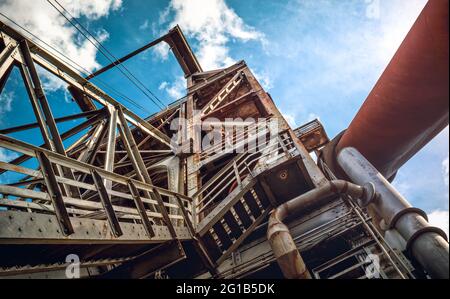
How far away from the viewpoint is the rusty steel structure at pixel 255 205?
2.98 metres

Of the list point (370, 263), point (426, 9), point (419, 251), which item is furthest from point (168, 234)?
point (426, 9)

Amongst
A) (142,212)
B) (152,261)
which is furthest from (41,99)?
(152,261)

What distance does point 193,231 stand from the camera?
16.0 feet

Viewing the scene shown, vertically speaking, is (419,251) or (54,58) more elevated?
(54,58)

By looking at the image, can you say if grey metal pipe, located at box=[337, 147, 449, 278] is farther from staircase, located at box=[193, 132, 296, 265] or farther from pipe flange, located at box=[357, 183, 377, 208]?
staircase, located at box=[193, 132, 296, 265]

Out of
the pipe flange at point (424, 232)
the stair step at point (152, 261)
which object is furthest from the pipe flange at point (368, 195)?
the stair step at point (152, 261)

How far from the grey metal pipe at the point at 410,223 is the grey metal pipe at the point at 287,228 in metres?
0.23

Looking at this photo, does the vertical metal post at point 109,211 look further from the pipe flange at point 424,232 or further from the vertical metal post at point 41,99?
the pipe flange at point 424,232

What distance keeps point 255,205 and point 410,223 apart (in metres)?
2.83

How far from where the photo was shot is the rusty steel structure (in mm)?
2980

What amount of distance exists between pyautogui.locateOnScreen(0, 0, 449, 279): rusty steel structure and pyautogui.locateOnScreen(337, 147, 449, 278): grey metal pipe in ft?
0.06
